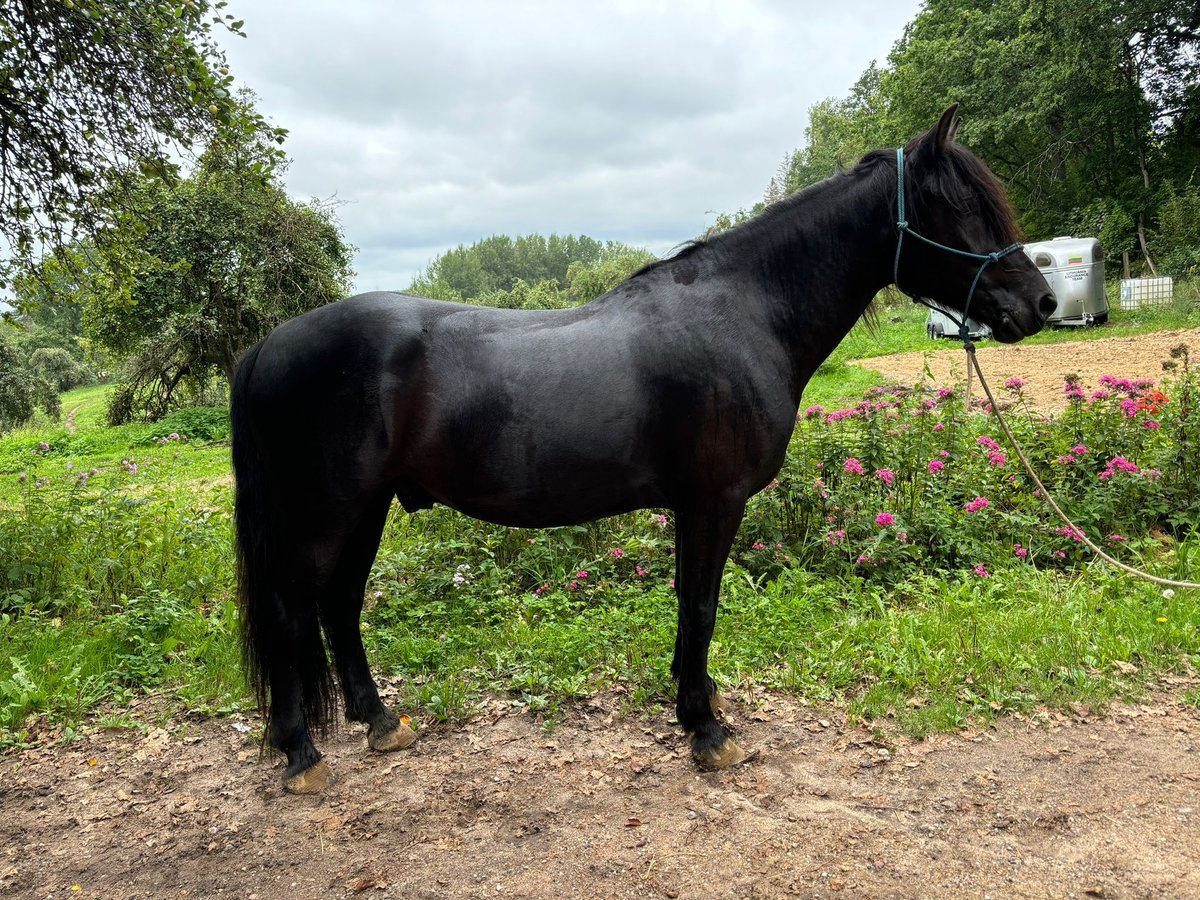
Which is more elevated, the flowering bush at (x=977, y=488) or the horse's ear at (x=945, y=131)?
the horse's ear at (x=945, y=131)

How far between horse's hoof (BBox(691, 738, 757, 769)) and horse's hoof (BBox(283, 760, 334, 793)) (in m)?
1.55

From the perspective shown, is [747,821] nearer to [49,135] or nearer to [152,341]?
[49,135]

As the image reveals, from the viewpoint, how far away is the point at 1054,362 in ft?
41.4

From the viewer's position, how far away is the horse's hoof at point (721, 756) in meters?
2.87

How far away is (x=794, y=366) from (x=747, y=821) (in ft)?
5.75

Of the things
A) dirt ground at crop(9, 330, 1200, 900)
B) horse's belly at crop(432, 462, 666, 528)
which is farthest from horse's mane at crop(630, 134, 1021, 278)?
dirt ground at crop(9, 330, 1200, 900)

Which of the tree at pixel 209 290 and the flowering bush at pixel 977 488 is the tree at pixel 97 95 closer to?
the flowering bush at pixel 977 488

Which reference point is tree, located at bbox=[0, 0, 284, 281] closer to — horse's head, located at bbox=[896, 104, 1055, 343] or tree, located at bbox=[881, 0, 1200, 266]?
horse's head, located at bbox=[896, 104, 1055, 343]

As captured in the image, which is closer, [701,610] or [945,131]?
[945,131]

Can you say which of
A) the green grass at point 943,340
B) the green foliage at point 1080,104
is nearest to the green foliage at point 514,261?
the green foliage at point 1080,104

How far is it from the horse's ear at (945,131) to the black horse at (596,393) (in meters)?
0.01

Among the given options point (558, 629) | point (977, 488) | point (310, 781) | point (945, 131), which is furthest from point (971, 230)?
point (310, 781)

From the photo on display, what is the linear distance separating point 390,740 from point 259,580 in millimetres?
940

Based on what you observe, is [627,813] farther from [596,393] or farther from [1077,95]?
[1077,95]
